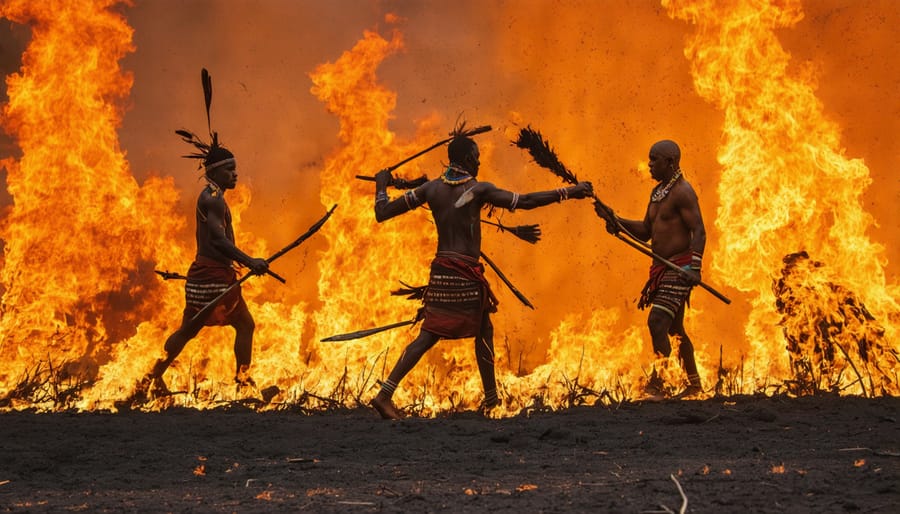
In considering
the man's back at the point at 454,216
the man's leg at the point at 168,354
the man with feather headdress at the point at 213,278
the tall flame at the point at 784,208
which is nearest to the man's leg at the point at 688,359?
the tall flame at the point at 784,208

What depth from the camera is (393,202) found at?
22.6 feet

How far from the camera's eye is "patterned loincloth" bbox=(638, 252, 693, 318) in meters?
7.16

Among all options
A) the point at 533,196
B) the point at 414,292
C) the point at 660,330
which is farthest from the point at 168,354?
the point at 660,330

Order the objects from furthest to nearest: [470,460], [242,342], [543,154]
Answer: [242,342], [543,154], [470,460]

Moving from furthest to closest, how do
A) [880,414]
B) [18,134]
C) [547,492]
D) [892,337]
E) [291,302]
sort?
[291,302] < [18,134] < [892,337] < [880,414] < [547,492]

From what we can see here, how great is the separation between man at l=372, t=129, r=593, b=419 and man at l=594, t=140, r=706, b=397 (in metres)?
0.88

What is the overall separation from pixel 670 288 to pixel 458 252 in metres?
1.58

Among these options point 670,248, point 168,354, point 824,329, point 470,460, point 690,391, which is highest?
point 670,248

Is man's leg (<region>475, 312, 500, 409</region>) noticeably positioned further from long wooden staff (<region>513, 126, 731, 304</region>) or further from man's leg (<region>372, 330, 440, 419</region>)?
long wooden staff (<region>513, 126, 731, 304</region>)

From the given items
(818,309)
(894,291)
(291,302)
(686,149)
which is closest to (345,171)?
(291,302)

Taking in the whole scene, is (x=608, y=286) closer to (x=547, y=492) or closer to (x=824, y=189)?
(x=824, y=189)

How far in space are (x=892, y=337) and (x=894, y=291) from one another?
479mm

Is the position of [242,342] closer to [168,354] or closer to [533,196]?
[168,354]

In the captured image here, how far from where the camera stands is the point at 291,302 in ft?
30.9
